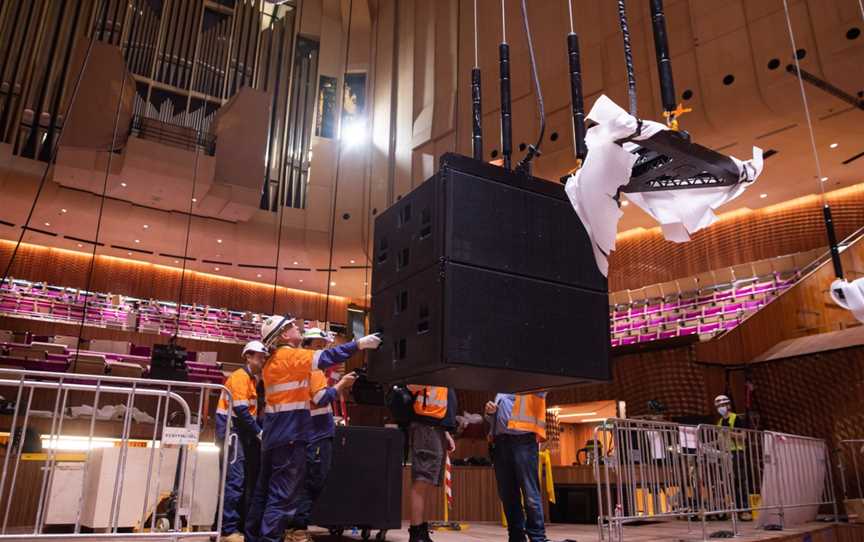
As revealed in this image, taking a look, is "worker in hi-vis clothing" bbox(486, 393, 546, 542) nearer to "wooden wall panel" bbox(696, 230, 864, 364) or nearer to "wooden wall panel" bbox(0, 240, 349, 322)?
"wooden wall panel" bbox(696, 230, 864, 364)

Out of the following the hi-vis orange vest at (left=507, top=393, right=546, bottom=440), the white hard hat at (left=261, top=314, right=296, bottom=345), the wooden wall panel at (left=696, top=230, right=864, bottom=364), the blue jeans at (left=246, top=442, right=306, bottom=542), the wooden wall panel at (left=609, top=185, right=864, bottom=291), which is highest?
the wooden wall panel at (left=609, top=185, right=864, bottom=291)

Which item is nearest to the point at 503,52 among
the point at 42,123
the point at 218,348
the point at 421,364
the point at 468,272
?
the point at 468,272

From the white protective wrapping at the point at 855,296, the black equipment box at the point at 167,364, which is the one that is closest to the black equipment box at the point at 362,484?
the white protective wrapping at the point at 855,296

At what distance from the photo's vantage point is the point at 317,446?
3.93 meters

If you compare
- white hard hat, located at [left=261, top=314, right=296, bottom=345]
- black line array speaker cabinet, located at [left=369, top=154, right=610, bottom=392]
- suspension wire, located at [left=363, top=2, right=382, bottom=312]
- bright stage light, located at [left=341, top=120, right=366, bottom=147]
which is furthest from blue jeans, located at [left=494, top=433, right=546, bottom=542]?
bright stage light, located at [left=341, top=120, right=366, bottom=147]

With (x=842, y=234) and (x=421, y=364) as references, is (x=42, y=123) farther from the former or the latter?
(x=842, y=234)

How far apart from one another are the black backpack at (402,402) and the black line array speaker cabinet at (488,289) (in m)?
1.41

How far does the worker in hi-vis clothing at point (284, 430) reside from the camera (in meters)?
3.55

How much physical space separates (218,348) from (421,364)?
15545 mm

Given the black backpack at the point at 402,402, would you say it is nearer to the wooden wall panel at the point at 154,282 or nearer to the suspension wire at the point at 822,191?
the suspension wire at the point at 822,191

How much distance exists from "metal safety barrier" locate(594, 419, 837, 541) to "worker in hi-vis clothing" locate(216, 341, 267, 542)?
7.87 ft

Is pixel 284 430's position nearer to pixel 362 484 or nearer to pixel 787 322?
pixel 362 484

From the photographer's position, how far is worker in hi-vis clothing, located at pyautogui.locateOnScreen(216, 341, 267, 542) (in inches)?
171

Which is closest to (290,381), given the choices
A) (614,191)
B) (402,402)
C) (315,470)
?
(315,470)
